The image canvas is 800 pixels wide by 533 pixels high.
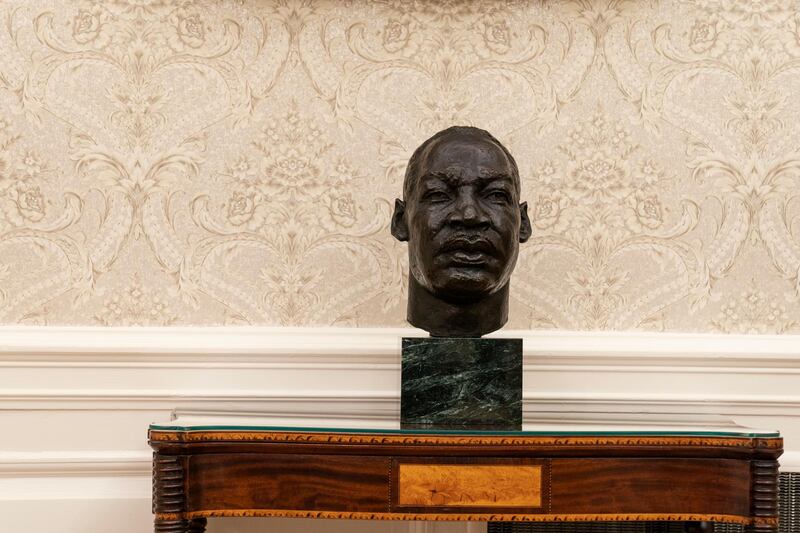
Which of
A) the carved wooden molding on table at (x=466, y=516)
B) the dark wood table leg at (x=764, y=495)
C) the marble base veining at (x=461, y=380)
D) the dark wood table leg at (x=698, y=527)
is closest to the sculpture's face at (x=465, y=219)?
the marble base veining at (x=461, y=380)

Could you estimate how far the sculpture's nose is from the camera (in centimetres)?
181

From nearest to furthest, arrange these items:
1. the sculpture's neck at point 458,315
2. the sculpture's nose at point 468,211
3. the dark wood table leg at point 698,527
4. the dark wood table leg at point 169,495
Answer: the dark wood table leg at point 169,495 → the sculpture's nose at point 468,211 → the sculpture's neck at point 458,315 → the dark wood table leg at point 698,527

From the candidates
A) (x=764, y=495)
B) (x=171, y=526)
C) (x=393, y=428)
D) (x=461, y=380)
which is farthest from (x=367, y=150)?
(x=764, y=495)

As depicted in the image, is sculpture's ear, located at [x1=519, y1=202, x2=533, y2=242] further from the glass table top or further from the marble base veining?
the glass table top

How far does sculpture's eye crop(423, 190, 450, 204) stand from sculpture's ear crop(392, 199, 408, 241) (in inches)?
5.2

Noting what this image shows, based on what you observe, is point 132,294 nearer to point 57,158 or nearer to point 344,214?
point 57,158

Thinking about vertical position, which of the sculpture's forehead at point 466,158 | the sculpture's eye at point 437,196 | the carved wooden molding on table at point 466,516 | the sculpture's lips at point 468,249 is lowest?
the carved wooden molding on table at point 466,516

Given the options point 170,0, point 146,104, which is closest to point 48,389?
point 146,104

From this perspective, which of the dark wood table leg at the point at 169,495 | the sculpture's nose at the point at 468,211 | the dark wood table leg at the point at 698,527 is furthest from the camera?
the dark wood table leg at the point at 698,527

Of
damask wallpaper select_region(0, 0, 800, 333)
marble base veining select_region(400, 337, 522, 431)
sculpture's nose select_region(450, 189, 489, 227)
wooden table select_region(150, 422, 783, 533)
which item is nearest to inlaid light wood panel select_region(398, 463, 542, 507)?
wooden table select_region(150, 422, 783, 533)

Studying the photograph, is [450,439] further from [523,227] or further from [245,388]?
[245,388]

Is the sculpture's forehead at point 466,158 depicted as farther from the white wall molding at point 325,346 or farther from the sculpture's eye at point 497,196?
the white wall molding at point 325,346

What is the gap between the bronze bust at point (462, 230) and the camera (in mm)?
1828

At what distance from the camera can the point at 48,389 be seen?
2271 mm
